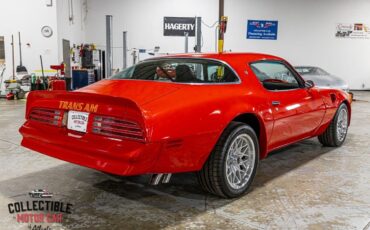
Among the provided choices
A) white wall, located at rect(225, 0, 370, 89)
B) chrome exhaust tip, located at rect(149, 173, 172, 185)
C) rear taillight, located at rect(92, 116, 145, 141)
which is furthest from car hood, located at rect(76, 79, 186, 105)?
white wall, located at rect(225, 0, 370, 89)

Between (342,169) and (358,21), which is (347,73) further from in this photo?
(342,169)

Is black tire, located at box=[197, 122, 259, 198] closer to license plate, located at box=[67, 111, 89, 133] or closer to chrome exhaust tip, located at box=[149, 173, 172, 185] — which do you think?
chrome exhaust tip, located at box=[149, 173, 172, 185]

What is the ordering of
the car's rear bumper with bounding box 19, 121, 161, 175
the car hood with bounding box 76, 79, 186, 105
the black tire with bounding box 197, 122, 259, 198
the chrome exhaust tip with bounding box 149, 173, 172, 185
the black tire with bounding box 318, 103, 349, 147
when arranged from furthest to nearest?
the black tire with bounding box 318, 103, 349, 147 → the black tire with bounding box 197, 122, 259, 198 → the car hood with bounding box 76, 79, 186, 105 → the chrome exhaust tip with bounding box 149, 173, 172, 185 → the car's rear bumper with bounding box 19, 121, 161, 175

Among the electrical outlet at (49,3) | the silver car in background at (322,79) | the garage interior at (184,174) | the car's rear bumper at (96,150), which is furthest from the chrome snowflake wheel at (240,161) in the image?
the electrical outlet at (49,3)

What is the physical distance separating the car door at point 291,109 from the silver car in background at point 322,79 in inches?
223

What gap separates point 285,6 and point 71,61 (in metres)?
8.12

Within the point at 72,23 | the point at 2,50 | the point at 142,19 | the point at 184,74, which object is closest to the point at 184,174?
the point at 184,74

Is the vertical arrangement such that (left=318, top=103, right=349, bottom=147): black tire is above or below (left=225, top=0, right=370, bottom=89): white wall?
below

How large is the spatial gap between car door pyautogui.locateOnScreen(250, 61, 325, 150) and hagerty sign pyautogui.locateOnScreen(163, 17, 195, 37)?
31.9 feet

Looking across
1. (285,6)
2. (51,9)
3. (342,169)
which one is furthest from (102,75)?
(342,169)

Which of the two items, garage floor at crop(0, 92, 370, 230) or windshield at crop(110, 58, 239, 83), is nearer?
garage floor at crop(0, 92, 370, 230)

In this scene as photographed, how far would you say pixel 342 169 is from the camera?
348 centimetres

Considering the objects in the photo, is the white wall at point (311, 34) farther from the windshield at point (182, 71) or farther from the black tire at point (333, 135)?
the windshield at point (182, 71)

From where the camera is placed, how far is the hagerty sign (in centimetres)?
1300
